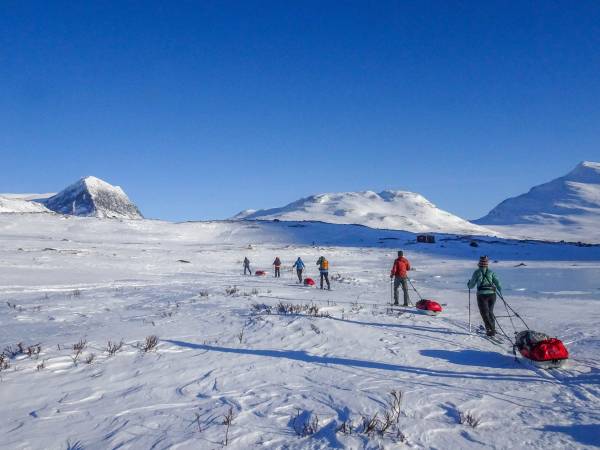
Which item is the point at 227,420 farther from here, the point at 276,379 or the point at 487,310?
the point at 487,310

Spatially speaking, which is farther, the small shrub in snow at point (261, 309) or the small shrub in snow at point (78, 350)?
the small shrub in snow at point (261, 309)

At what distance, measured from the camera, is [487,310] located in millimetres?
9852

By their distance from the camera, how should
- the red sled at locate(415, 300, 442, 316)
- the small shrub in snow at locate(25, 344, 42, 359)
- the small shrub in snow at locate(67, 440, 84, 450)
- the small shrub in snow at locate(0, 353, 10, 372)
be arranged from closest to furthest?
the small shrub in snow at locate(67, 440, 84, 450) < the small shrub in snow at locate(0, 353, 10, 372) < the small shrub in snow at locate(25, 344, 42, 359) < the red sled at locate(415, 300, 442, 316)

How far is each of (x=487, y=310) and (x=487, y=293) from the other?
0.38 meters

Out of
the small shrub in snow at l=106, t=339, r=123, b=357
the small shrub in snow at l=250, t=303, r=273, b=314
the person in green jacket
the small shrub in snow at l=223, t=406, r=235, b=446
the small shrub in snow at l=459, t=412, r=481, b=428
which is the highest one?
the person in green jacket

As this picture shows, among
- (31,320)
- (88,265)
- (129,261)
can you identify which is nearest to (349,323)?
(31,320)

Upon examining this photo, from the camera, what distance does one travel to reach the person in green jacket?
982 cm

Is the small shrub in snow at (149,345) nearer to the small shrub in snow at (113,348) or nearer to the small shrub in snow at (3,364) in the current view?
the small shrub in snow at (113,348)

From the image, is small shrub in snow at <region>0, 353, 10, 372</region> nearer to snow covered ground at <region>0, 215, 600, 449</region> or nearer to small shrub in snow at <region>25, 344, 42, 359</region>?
snow covered ground at <region>0, 215, 600, 449</region>

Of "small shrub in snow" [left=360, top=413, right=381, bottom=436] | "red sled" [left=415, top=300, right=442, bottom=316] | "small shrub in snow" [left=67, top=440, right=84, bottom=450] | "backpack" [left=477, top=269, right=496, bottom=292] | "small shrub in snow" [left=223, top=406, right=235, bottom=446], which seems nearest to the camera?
"small shrub in snow" [left=67, top=440, right=84, bottom=450]

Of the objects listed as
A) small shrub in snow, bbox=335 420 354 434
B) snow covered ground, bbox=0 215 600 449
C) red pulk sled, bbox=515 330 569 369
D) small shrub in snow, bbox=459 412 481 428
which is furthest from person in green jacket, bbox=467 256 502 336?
small shrub in snow, bbox=335 420 354 434

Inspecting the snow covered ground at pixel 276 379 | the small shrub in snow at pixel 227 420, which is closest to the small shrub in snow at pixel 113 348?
the snow covered ground at pixel 276 379

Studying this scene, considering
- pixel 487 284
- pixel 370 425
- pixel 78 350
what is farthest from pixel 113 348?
pixel 487 284

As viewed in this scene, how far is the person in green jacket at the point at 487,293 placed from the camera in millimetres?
9820
